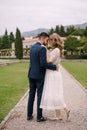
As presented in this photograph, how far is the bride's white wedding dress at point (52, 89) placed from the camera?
32.4ft

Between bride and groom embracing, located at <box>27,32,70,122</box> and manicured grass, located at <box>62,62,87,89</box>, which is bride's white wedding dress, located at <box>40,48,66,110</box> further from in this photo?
manicured grass, located at <box>62,62,87,89</box>

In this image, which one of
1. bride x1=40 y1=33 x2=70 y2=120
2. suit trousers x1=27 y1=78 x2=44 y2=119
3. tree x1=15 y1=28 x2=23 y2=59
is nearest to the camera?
bride x1=40 y1=33 x2=70 y2=120

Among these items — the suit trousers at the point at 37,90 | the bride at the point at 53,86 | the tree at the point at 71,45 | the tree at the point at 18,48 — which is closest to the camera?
the bride at the point at 53,86

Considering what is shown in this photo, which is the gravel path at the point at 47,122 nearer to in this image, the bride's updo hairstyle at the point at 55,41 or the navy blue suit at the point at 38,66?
the navy blue suit at the point at 38,66

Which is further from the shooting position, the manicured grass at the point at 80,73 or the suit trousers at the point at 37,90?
the manicured grass at the point at 80,73

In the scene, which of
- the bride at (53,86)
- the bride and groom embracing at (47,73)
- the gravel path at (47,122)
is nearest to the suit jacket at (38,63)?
the bride and groom embracing at (47,73)

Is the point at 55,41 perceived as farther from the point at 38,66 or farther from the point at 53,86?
the point at 53,86

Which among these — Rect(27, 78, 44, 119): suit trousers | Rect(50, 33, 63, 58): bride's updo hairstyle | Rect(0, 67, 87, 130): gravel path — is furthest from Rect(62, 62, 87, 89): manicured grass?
Rect(50, 33, 63, 58): bride's updo hairstyle

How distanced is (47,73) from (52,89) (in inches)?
15.8

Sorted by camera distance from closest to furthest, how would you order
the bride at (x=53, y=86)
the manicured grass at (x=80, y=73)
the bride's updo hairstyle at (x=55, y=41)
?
the bride's updo hairstyle at (x=55, y=41)
the bride at (x=53, y=86)
the manicured grass at (x=80, y=73)

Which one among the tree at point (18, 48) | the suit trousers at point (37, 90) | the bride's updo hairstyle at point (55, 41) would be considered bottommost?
the tree at point (18, 48)

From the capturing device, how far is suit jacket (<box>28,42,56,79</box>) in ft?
32.1

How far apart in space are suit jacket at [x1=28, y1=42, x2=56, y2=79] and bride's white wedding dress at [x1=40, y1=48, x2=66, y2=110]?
141 millimetres

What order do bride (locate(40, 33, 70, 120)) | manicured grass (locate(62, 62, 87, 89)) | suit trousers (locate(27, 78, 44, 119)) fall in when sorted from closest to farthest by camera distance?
bride (locate(40, 33, 70, 120))
suit trousers (locate(27, 78, 44, 119))
manicured grass (locate(62, 62, 87, 89))
